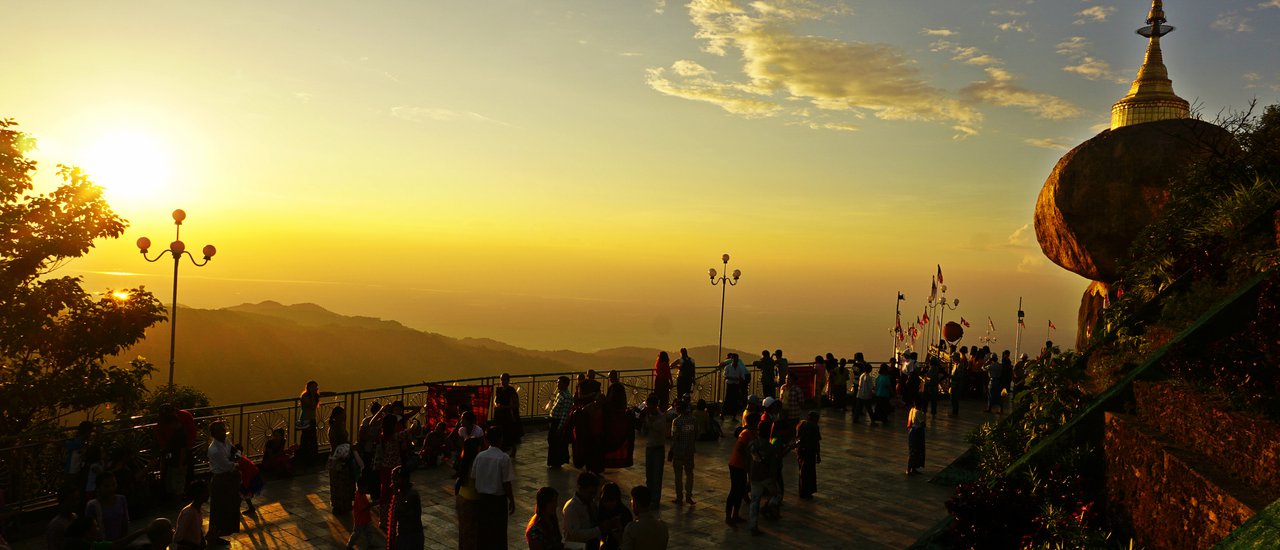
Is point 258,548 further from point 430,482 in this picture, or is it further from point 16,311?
point 16,311

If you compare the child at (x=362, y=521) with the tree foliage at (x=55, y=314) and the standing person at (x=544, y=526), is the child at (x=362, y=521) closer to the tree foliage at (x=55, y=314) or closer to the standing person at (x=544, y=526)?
the standing person at (x=544, y=526)

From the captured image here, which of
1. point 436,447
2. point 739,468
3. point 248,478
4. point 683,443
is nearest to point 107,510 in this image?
point 248,478

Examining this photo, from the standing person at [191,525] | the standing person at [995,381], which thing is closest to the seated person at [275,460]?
the standing person at [191,525]

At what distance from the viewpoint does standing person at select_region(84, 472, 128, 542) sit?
7.62 m

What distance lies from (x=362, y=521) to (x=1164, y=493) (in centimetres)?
911

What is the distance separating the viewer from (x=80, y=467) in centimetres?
981

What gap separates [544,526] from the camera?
6.63 metres

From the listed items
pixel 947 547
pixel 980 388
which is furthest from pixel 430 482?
pixel 980 388

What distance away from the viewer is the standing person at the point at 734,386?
60.6 feet

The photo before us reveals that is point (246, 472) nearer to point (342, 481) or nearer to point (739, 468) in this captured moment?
point (342, 481)

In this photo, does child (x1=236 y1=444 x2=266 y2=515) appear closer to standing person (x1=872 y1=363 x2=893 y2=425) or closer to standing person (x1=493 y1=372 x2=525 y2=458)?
standing person (x1=493 y1=372 x2=525 y2=458)

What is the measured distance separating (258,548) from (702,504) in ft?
22.0

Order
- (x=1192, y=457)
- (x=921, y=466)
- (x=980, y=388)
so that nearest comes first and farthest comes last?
1. (x=1192, y=457)
2. (x=921, y=466)
3. (x=980, y=388)

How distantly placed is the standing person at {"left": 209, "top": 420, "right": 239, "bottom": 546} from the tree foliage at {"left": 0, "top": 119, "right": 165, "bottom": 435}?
9.35 meters
